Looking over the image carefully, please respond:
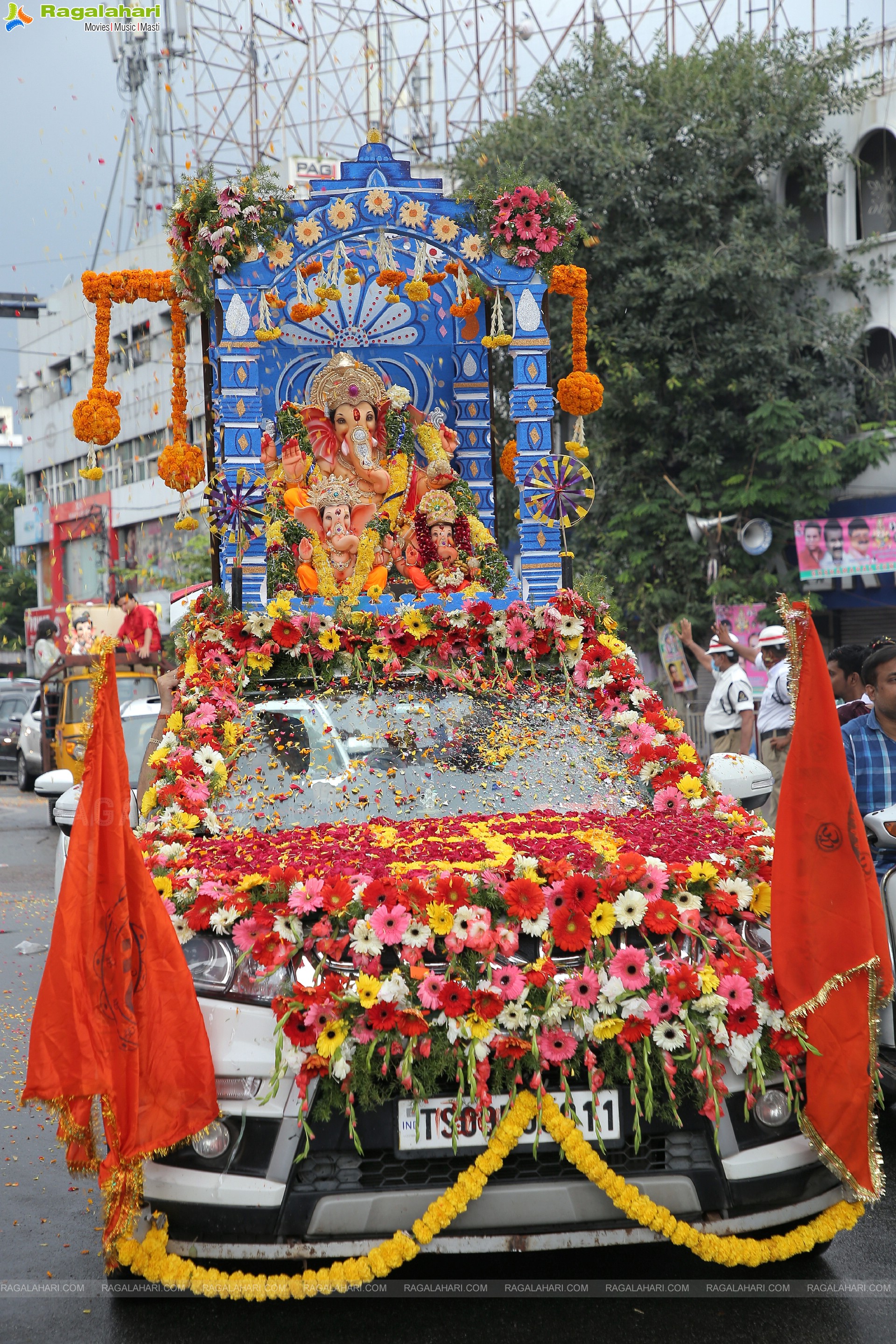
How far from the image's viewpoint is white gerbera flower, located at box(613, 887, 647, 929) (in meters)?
3.62

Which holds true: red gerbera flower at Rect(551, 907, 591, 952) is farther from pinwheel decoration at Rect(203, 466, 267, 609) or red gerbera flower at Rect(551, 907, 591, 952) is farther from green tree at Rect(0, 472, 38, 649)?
green tree at Rect(0, 472, 38, 649)

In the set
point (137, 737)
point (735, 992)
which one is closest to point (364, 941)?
point (735, 992)

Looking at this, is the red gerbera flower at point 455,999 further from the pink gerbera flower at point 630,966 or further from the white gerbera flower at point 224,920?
the white gerbera flower at point 224,920

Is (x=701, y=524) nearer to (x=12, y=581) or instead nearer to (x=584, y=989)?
(x=584, y=989)

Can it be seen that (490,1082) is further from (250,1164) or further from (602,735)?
(602,735)

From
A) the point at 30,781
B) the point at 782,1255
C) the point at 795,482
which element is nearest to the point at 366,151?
the point at 782,1255

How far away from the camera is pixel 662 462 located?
1973 centimetres

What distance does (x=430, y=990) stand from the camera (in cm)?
350

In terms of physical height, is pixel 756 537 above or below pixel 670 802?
above

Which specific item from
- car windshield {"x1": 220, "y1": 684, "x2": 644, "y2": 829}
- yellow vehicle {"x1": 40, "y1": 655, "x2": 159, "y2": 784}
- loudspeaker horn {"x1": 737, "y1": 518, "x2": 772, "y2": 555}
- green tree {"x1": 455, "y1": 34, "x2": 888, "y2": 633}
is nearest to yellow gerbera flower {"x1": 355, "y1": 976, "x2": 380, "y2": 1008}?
car windshield {"x1": 220, "y1": 684, "x2": 644, "y2": 829}

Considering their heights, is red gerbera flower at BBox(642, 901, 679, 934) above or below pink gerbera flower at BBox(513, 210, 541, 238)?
below

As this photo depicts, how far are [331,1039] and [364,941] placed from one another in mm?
281

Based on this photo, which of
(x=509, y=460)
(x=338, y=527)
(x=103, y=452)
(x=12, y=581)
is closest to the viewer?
(x=338, y=527)

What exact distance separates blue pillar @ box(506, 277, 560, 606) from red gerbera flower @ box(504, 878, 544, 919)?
3953mm
